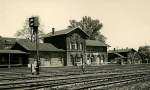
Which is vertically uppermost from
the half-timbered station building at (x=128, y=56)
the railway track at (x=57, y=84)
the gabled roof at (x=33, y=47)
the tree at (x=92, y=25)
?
the tree at (x=92, y=25)

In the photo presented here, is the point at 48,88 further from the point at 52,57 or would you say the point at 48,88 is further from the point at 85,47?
the point at 85,47

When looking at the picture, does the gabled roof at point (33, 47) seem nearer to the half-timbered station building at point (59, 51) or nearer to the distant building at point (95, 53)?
the half-timbered station building at point (59, 51)

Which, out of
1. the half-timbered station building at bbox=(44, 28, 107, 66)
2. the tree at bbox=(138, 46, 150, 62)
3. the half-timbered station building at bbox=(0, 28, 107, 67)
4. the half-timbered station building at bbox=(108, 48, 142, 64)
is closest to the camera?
the half-timbered station building at bbox=(0, 28, 107, 67)

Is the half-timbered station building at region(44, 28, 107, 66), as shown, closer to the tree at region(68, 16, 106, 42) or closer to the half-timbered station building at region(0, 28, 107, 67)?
the half-timbered station building at region(0, 28, 107, 67)

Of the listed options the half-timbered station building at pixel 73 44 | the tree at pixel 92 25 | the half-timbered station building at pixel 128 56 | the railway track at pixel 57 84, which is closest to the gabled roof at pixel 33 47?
the half-timbered station building at pixel 73 44

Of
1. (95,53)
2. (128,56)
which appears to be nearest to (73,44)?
(95,53)

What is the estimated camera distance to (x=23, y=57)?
49.7 meters

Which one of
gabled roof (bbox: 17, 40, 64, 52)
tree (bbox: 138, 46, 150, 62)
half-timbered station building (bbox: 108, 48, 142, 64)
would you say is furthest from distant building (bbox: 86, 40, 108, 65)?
tree (bbox: 138, 46, 150, 62)

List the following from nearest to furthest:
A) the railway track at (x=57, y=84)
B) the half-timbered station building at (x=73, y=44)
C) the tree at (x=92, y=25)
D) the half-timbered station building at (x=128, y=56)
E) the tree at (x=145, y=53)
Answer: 1. the railway track at (x=57, y=84)
2. the half-timbered station building at (x=73, y=44)
3. the half-timbered station building at (x=128, y=56)
4. the tree at (x=145, y=53)
5. the tree at (x=92, y=25)

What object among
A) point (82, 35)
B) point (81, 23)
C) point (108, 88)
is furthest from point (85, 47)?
point (108, 88)

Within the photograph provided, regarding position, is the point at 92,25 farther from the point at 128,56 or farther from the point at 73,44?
the point at 73,44

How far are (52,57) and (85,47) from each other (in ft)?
34.2

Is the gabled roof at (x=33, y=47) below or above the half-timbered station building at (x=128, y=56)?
above

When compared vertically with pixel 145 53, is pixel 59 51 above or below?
below
